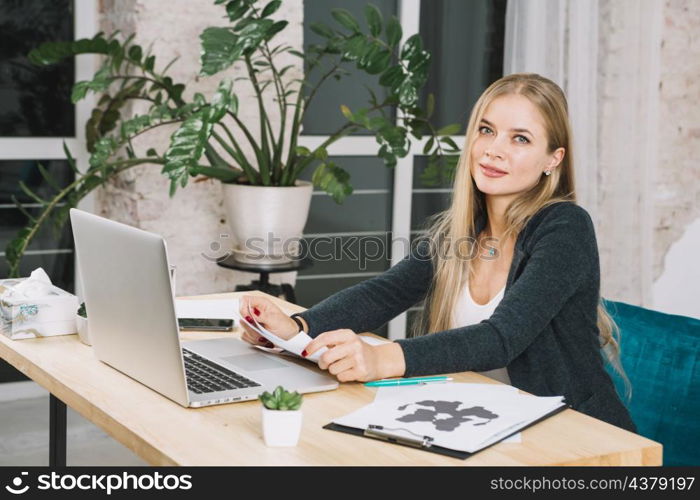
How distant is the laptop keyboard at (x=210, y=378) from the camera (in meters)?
1.64

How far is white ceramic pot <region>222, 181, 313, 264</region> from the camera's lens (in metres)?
3.54

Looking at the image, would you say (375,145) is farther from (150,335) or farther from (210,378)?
(150,335)

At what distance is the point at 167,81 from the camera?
359 cm

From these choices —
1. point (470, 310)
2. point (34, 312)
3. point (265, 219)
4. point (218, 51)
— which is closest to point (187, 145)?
point (218, 51)

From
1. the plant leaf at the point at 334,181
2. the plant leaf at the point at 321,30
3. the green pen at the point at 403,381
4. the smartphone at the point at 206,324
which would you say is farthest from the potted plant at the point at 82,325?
the plant leaf at the point at 321,30

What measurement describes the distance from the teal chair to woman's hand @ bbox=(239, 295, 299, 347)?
68cm

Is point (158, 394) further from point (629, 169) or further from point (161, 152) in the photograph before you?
point (629, 169)

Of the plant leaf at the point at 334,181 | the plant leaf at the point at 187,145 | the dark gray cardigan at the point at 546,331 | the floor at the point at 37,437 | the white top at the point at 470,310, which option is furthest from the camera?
the plant leaf at the point at 334,181

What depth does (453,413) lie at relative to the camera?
5.03 feet

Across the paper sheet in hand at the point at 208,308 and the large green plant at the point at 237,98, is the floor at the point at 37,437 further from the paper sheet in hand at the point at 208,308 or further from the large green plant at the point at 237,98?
the paper sheet in hand at the point at 208,308

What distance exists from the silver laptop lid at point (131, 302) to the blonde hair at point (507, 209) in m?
0.71

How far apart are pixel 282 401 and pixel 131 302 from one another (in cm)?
36

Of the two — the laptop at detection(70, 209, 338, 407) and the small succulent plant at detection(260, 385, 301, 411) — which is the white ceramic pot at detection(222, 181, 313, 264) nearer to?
the laptop at detection(70, 209, 338, 407)

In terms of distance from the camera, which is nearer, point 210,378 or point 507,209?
point 210,378
